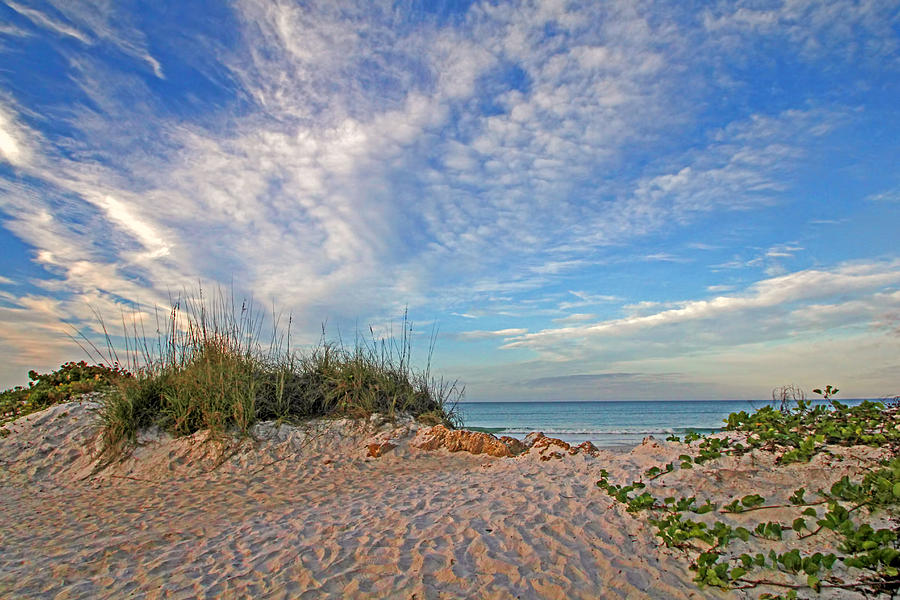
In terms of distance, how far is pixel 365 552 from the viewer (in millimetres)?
3947

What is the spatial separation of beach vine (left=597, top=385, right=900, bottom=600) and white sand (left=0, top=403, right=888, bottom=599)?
15cm

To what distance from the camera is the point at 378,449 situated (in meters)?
7.77

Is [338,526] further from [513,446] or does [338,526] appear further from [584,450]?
[513,446]

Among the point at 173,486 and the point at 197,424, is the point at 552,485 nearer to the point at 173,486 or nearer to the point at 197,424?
the point at 173,486

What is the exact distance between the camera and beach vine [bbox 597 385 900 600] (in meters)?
3.41

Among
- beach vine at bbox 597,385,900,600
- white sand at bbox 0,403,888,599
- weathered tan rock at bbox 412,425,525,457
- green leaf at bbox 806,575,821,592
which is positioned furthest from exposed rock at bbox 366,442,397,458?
green leaf at bbox 806,575,821,592

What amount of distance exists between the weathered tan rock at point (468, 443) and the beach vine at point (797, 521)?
8.48 feet

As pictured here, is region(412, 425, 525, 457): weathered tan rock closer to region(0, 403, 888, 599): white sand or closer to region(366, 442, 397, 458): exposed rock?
region(0, 403, 888, 599): white sand

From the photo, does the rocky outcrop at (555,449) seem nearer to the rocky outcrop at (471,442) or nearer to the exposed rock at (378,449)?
the rocky outcrop at (471,442)

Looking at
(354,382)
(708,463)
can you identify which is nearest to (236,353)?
(354,382)

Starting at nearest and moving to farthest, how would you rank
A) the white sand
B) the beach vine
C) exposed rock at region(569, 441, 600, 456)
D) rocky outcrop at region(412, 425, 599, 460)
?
the beach vine, the white sand, exposed rock at region(569, 441, 600, 456), rocky outcrop at region(412, 425, 599, 460)

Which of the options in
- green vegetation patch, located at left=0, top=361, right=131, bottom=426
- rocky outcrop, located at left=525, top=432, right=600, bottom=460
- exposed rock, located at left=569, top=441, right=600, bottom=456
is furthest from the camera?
green vegetation patch, located at left=0, top=361, right=131, bottom=426

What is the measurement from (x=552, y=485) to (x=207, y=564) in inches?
117

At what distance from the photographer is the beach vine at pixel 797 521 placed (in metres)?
3.41
